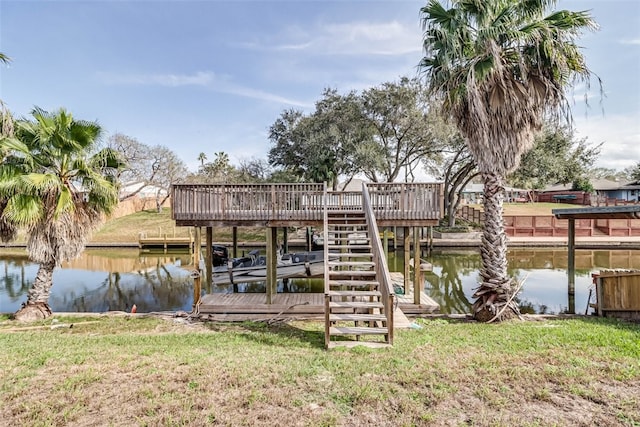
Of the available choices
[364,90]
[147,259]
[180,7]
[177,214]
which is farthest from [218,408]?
[364,90]

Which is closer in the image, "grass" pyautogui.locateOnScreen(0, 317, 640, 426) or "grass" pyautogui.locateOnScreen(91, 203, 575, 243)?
"grass" pyautogui.locateOnScreen(0, 317, 640, 426)

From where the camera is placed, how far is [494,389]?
12.2ft

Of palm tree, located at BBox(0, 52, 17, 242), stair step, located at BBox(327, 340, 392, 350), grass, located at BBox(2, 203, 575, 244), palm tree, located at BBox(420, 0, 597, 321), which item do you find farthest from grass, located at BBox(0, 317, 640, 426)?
grass, located at BBox(2, 203, 575, 244)

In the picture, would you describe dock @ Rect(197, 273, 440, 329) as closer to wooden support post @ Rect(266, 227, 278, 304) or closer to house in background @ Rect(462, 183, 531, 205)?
wooden support post @ Rect(266, 227, 278, 304)

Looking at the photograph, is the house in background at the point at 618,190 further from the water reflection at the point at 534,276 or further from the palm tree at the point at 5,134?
the palm tree at the point at 5,134

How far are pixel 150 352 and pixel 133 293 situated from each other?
915 centimetres

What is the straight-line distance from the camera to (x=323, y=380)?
3961mm

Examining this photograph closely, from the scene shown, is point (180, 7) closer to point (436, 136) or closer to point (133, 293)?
point (133, 293)

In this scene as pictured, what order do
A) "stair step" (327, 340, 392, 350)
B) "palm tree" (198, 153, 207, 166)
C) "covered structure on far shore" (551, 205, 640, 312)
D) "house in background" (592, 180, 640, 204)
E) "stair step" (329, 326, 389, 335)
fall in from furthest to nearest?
"palm tree" (198, 153, 207, 166)
"house in background" (592, 180, 640, 204)
"covered structure on far shore" (551, 205, 640, 312)
"stair step" (329, 326, 389, 335)
"stair step" (327, 340, 392, 350)

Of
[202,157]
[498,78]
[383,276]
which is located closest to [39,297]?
[383,276]

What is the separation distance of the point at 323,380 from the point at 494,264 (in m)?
5.46

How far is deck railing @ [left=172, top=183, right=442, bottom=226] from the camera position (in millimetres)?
8664

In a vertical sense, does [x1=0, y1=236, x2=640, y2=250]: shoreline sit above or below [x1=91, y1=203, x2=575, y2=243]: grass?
below

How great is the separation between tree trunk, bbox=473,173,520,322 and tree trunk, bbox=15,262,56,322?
1055cm
